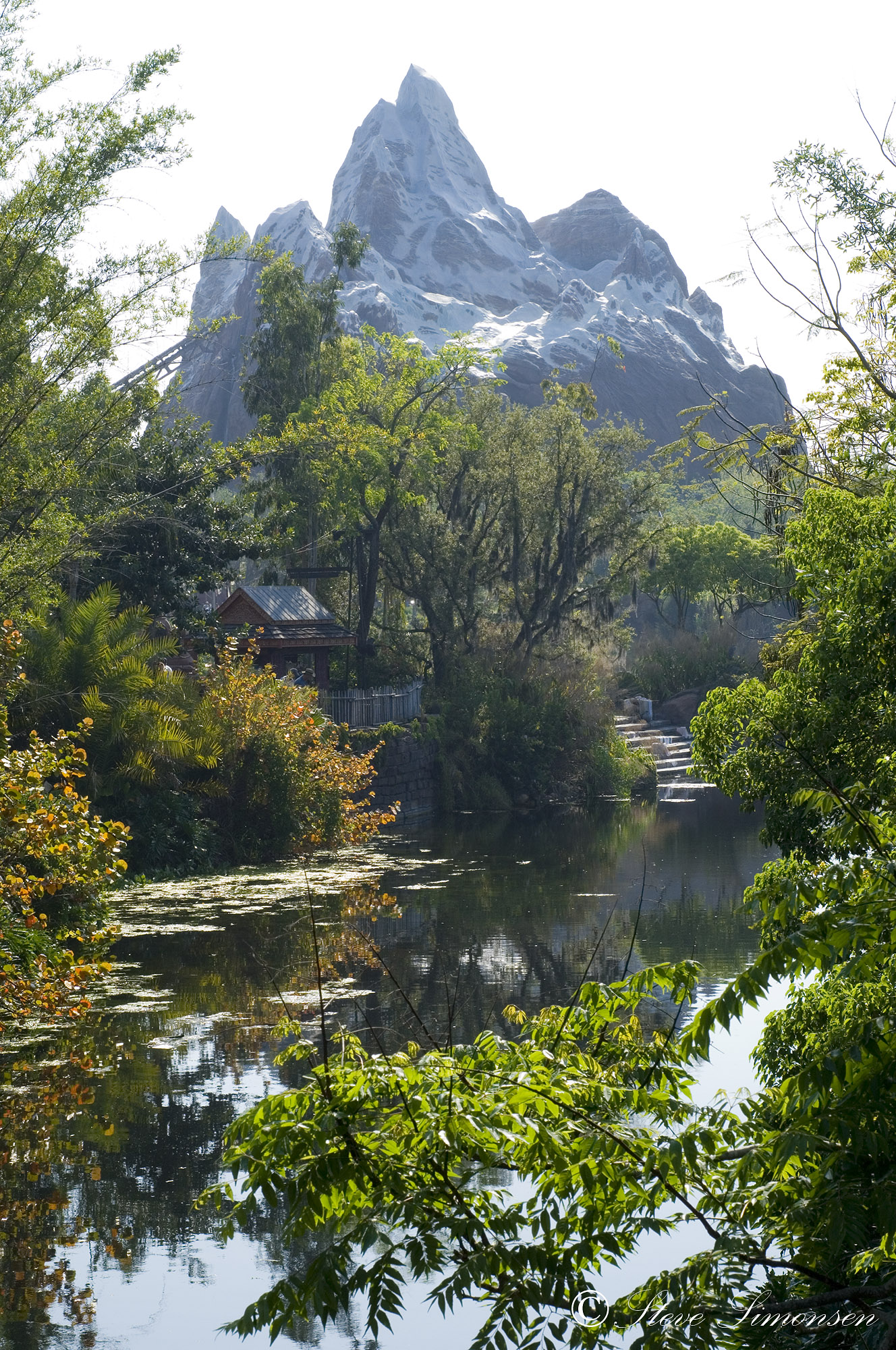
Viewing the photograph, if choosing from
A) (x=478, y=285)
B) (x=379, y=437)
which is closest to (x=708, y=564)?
(x=379, y=437)

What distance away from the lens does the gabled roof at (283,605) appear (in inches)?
1073

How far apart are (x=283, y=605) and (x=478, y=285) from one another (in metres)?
163

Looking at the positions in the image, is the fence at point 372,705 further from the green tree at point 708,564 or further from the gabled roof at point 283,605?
the green tree at point 708,564

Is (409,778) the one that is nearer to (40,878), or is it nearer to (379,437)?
(379,437)

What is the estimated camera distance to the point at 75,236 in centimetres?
1364

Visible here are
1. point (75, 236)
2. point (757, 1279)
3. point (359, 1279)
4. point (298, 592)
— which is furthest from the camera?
point (298, 592)

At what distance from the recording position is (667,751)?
127 feet

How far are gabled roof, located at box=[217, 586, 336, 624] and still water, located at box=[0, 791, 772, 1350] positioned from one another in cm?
662

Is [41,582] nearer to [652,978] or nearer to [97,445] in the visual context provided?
[97,445]

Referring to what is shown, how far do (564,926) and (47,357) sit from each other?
28.4 feet

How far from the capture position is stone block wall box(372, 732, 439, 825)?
89.4 feet

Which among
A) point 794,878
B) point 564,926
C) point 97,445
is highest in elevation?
point 97,445

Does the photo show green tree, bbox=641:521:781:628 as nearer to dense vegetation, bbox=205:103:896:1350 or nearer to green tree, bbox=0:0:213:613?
green tree, bbox=0:0:213:613

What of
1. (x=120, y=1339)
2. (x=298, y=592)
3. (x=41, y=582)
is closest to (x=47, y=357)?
(x=41, y=582)
